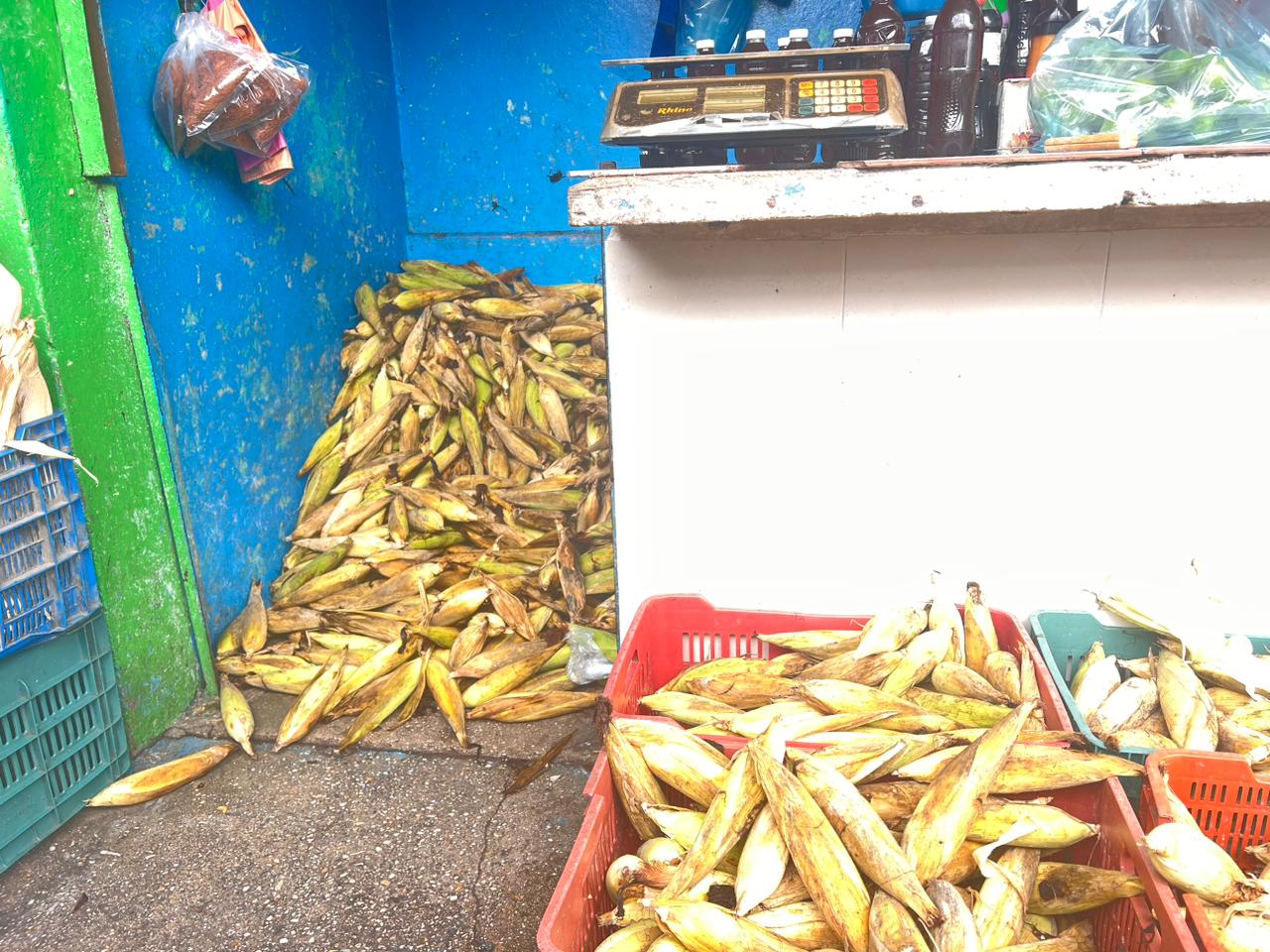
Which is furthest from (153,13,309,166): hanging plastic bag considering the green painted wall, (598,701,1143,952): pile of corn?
(598,701,1143,952): pile of corn

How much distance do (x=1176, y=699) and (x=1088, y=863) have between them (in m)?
0.49

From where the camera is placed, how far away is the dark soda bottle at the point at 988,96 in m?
2.28

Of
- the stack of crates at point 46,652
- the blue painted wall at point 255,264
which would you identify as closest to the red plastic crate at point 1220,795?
the stack of crates at point 46,652

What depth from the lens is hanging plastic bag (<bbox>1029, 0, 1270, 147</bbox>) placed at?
187 centimetres

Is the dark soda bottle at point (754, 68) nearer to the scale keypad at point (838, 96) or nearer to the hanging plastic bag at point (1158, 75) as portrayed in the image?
the scale keypad at point (838, 96)

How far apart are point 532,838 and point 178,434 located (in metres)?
1.73

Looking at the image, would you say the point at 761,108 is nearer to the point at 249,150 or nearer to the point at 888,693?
the point at 888,693

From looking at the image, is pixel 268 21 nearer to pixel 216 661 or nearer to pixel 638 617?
pixel 216 661

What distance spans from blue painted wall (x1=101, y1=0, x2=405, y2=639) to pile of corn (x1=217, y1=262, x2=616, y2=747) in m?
0.17

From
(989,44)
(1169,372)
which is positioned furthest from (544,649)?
(989,44)

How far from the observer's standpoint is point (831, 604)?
241 cm

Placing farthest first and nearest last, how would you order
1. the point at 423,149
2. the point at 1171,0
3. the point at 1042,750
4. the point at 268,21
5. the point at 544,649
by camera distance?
the point at 423,149, the point at 268,21, the point at 544,649, the point at 1171,0, the point at 1042,750

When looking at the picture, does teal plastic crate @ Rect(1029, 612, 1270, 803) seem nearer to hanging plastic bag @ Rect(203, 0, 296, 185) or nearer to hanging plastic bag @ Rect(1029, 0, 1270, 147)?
hanging plastic bag @ Rect(1029, 0, 1270, 147)

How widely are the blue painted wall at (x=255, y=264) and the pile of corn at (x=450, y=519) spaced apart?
0.17 meters
